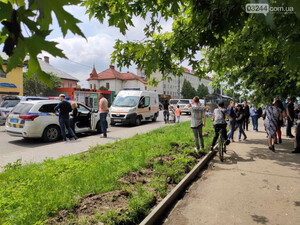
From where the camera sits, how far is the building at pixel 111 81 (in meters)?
73.8

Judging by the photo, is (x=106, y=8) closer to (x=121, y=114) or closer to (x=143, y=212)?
(x=143, y=212)

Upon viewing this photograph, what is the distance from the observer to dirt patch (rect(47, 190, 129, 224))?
285cm

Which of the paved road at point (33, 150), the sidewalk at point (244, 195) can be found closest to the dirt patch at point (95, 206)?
the sidewalk at point (244, 195)

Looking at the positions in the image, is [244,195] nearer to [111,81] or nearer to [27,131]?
[27,131]

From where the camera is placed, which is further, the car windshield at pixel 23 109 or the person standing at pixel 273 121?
the car windshield at pixel 23 109

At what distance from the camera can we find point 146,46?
14.9ft

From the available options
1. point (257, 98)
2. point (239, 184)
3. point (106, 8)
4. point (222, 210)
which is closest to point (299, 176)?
point (239, 184)

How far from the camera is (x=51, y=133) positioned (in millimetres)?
8984

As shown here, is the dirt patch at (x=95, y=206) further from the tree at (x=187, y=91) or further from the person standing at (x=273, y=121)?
the tree at (x=187, y=91)

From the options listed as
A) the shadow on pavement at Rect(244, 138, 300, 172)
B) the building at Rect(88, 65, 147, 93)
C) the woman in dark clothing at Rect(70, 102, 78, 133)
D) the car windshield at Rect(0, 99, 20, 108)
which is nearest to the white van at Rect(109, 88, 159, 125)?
the woman in dark clothing at Rect(70, 102, 78, 133)

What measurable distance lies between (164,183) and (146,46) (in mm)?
2731

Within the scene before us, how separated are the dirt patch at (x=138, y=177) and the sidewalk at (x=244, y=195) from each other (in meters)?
0.82

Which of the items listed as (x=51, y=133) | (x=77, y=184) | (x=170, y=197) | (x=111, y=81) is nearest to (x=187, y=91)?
(x=111, y=81)

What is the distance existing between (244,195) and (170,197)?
1441 mm
